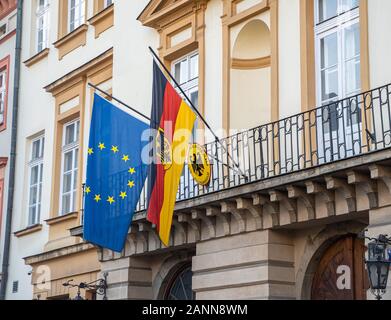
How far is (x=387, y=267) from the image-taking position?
35.0 ft

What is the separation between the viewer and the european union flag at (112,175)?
14.2m

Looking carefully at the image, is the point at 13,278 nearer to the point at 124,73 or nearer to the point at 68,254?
the point at 68,254

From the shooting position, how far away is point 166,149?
44.0ft

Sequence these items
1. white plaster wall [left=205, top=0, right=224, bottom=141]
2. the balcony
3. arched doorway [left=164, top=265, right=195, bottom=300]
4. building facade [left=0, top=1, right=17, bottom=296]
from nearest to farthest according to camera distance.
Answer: the balcony, white plaster wall [left=205, top=0, right=224, bottom=141], arched doorway [left=164, top=265, right=195, bottom=300], building facade [left=0, top=1, right=17, bottom=296]

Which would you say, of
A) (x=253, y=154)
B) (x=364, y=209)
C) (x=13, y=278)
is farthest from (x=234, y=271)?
(x=13, y=278)

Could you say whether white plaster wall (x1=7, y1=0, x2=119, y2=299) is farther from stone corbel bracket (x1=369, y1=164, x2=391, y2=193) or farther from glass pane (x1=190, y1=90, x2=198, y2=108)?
stone corbel bracket (x1=369, y1=164, x2=391, y2=193)

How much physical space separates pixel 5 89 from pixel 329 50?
422 inches

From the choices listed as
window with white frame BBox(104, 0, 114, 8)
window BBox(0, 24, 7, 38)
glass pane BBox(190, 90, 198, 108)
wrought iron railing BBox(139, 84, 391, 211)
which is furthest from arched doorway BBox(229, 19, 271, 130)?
window BBox(0, 24, 7, 38)

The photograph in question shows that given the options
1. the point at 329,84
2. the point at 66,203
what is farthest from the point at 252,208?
the point at 66,203

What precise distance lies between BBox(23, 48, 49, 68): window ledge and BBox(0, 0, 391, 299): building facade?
5.63ft

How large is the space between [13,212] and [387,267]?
11.6 meters

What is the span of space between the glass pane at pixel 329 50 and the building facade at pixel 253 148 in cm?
1

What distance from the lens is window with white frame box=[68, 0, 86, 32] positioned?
1955 centimetres

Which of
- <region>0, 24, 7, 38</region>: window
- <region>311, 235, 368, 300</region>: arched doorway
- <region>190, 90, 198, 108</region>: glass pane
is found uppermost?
<region>0, 24, 7, 38</region>: window
